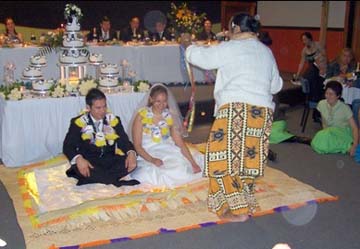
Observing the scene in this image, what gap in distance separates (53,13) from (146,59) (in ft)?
10.8

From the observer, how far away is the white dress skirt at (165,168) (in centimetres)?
381

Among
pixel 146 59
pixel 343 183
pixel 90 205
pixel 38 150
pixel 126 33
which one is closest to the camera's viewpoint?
pixel 90 205

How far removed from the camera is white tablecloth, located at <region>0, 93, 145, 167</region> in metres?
4.29

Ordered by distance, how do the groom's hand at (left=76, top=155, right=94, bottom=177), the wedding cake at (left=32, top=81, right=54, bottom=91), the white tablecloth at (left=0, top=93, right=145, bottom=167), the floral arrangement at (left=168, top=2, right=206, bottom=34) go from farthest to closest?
the floral arrangement at (left=168, top=2, right=206, bottom=34)
the wedding cake at (left=32, top=81, right=54, bottom=91)
the white tablecloth at (left=0, top=93, right=145, bottom=167)
the groom's hand at (left=76, top=155, right=94, bottom=177)

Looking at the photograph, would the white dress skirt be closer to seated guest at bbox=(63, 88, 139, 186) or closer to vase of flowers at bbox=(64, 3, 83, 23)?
seated guest at bbox=(63, 88, 139, 186)

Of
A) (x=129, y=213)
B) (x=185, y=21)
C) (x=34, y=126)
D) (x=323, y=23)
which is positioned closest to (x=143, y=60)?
(x=185, y=21)

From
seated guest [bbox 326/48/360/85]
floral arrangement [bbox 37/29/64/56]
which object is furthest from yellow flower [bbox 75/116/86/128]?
seated guest [bbox 326/48/360/85]

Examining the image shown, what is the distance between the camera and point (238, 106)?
3059 mm

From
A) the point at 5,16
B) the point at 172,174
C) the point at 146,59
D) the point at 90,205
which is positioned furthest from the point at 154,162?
the point at 5,16

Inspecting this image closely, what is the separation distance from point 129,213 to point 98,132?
872 mm

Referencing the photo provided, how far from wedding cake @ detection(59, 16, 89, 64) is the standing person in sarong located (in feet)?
7.21

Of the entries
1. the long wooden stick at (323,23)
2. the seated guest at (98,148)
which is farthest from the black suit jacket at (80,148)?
the long wooden stick at (323,23)

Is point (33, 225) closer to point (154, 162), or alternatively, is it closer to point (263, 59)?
point (154, 162)

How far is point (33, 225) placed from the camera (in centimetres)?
312
